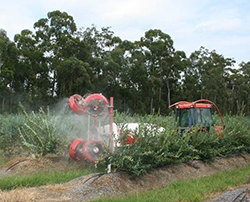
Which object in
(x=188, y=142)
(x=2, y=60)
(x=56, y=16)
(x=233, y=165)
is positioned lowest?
(x=233, y=165)

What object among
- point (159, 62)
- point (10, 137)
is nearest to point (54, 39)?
point (159, 62)

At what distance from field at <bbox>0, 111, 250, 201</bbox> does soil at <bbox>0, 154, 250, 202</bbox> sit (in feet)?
0.12

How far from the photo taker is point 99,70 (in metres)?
39.7

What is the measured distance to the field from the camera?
A: 29.0 ft

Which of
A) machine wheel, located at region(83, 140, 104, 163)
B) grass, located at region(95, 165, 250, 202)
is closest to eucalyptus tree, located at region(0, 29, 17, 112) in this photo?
machine wheel, located at region(83, 140, 104, 163)

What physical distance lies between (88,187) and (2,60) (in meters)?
28.7

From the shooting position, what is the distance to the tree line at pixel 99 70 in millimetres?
35156

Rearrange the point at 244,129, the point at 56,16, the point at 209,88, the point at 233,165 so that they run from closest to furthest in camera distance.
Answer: the point at 233,165, the point at 244,129, the point at 56,16, the point at 209,88

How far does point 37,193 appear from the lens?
24.3 feet

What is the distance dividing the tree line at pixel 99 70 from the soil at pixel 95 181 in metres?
18.4

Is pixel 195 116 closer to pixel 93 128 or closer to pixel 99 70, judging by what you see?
pixel 93 128

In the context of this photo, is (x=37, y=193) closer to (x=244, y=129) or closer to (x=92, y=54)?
(x=244, y=129)

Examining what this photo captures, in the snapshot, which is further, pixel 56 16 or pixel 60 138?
pixel 56 16

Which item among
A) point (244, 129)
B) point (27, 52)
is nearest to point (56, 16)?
point (27, 52)
